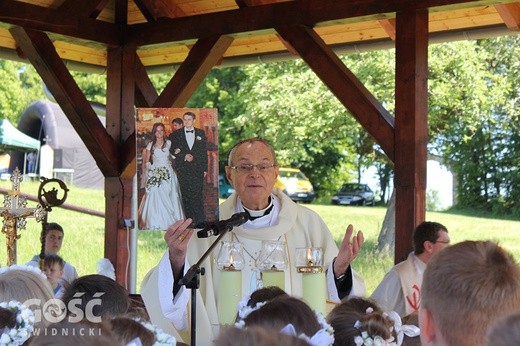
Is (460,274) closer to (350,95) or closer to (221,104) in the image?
(350,95)

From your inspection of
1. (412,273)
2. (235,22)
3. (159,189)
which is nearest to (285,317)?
(159,189)

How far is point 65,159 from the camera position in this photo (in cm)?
3030

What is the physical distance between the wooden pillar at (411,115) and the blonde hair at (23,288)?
342cm

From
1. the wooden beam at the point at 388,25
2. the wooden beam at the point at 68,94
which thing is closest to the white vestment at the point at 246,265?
the wooden beam at the point at 388,25

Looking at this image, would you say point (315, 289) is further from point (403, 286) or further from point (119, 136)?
point (119, 136)

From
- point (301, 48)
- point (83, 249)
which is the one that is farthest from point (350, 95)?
point (83, 249)

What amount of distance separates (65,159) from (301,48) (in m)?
24.5

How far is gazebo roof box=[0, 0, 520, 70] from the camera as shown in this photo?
6.72 meters

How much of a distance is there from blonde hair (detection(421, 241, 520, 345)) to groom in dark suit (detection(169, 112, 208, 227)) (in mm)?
2427

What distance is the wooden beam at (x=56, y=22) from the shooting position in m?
7.05

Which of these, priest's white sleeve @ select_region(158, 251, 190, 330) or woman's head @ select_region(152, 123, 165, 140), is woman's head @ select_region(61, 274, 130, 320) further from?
woman's head @ select_region(152, 123, 165, 140)

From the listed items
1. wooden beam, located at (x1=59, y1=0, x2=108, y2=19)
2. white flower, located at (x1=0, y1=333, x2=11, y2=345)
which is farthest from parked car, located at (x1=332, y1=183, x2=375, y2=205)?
white flower, located at (x1=0, y1=333, x2=11, y2=345)

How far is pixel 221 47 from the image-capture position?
24.5 feet

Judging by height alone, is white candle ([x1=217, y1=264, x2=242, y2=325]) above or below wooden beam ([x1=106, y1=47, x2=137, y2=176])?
below
